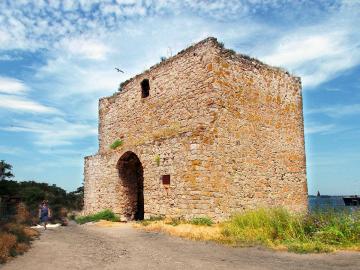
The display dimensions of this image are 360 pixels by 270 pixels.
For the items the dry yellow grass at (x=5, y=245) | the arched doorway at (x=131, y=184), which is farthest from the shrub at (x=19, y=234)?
the arched doorway at (x=131, y=184)

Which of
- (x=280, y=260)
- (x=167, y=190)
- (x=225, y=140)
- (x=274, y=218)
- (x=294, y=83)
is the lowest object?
(x=280, y=260)

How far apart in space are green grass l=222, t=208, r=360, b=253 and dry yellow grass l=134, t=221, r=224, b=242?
291mm

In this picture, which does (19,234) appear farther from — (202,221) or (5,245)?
(202,221)

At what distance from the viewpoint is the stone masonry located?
39.9 ft

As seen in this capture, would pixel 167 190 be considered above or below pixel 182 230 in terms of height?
above

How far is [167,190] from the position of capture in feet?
41.8

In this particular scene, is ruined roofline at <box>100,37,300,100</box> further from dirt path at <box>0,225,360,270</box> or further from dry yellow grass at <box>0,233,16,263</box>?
dry yellow grass at <box>0,233,16,263</box>

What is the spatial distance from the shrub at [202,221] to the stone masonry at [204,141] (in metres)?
0.20

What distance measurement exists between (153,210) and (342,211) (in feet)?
21.5

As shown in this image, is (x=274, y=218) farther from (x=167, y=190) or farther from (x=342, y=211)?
→ (x=167, y=190)

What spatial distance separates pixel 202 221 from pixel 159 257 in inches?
156

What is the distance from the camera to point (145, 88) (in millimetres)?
16328

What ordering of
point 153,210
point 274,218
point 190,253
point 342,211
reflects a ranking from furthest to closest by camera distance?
point 153,210, point 274,218, point 342,211, point 190,253

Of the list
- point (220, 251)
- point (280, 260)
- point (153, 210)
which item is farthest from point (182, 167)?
point (280, 260)
